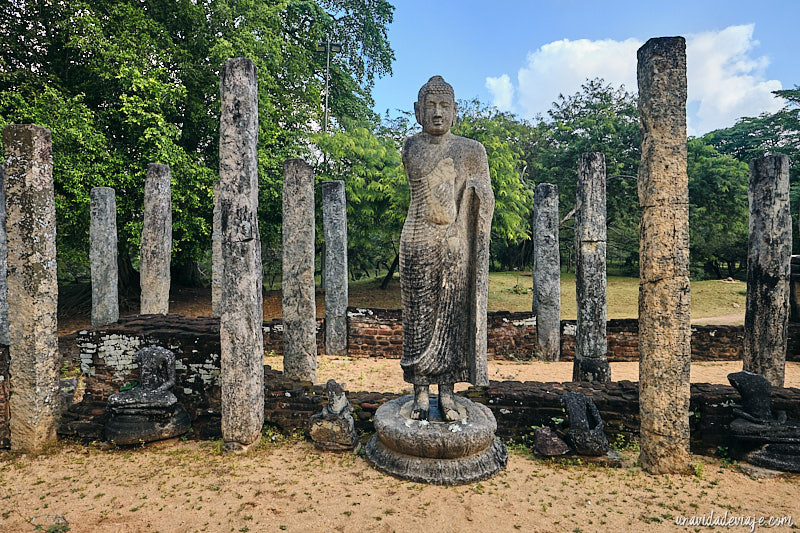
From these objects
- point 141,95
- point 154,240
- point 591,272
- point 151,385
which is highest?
point 141,95

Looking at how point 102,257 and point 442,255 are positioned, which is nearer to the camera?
point 442,255

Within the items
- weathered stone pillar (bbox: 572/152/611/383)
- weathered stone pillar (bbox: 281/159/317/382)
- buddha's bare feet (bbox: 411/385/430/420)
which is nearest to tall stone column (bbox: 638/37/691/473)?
buddha's bare feet (bbox: 411/385/430/420)

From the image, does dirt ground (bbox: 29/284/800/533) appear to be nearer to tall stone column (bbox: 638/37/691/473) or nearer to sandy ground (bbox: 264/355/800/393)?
tall stone column (bbox: 638/37/691/473)

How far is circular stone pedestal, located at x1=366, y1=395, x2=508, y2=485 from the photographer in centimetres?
427

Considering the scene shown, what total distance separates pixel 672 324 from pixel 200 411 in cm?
561

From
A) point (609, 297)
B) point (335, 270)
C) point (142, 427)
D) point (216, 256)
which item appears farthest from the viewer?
point (609, 297)

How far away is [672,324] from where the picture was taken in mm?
4434

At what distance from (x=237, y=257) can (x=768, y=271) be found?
7729 millimetres

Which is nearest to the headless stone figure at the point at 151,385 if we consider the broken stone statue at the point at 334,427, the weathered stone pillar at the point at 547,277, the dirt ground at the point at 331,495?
the dirt ground at the point at 331,495

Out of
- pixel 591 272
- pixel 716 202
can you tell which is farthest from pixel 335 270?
pixel 716 202

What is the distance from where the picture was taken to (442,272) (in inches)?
184

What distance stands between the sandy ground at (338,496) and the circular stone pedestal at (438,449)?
0.35 ft

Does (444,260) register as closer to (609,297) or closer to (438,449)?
(438,449)

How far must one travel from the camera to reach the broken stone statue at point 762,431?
457 cm
